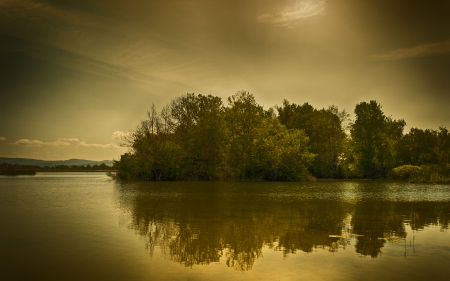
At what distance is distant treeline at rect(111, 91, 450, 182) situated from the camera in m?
72.8

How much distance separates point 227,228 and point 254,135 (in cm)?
6289

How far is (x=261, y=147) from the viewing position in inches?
2970

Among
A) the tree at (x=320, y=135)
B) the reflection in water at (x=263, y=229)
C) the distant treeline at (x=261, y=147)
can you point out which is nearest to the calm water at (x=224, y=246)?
the reflection in water at (x=263, y=229)

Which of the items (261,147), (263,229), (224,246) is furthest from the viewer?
(261,147)

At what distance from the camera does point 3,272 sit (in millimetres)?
9516

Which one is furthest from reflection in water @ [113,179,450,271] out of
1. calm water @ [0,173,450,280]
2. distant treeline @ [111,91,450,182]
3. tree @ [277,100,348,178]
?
tree @ [277,100,348,178]

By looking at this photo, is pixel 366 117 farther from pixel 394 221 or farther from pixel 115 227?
pixel 115 227

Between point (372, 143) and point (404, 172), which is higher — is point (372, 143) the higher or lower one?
the higher one

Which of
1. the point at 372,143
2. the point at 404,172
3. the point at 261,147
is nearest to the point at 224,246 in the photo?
the point at 261,147

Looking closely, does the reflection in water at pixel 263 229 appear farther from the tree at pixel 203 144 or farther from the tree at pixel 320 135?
the tree at pixel 320 135

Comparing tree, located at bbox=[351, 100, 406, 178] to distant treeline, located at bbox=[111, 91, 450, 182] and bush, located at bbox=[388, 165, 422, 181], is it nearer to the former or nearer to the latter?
distant treeline, located at bbox=[111, 91, 450, 182]

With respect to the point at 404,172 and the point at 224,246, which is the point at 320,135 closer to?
the point at 404,172

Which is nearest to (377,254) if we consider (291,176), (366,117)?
(291,176)

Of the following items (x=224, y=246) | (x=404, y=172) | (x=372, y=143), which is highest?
(x=372, y=143)
